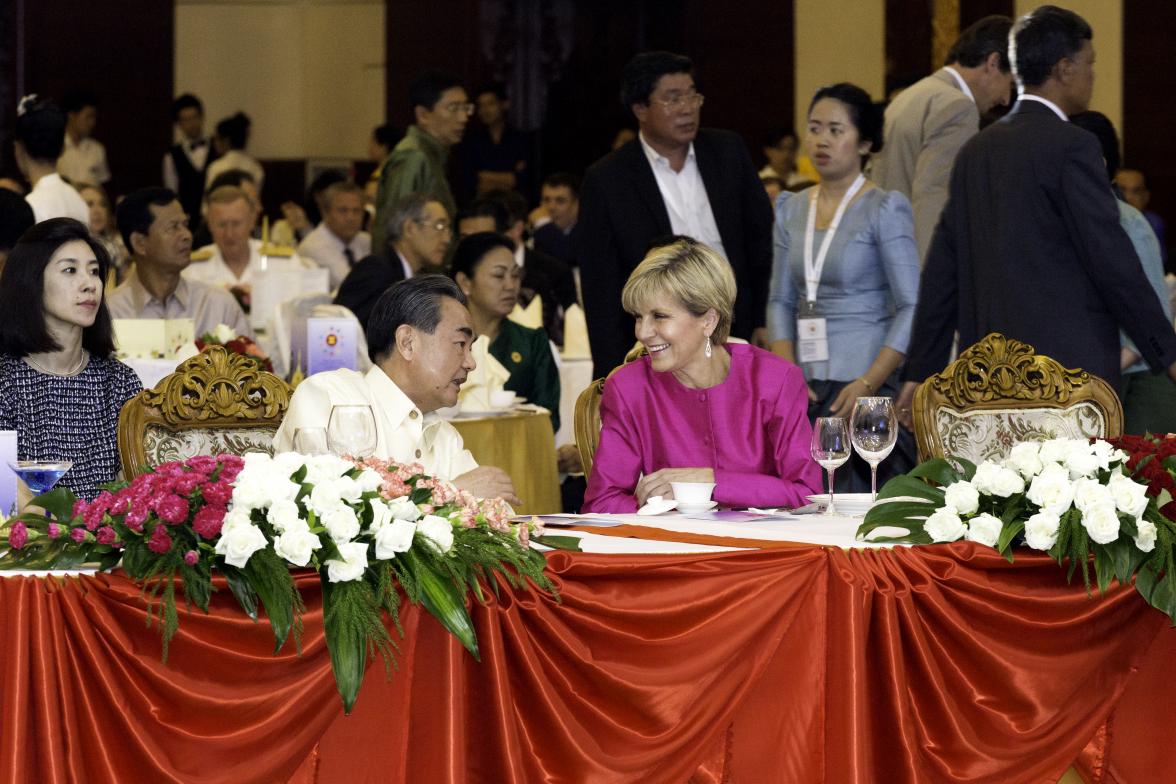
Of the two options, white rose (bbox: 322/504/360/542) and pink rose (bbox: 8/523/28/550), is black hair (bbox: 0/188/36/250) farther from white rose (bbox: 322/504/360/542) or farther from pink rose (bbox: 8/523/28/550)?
white rose (bbox: 322/504/360/542)

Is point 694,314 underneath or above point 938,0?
underneath

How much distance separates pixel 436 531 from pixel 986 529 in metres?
0.83

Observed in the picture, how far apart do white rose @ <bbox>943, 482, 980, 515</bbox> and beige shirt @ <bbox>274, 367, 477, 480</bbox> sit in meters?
0.99

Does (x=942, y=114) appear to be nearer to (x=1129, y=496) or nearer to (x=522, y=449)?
(x=522, y=449)

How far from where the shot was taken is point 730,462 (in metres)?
3.49

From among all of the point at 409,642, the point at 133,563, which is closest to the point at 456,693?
the point at 409,642

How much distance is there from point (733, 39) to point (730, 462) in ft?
27.6

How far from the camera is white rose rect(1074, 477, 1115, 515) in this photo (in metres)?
2.41

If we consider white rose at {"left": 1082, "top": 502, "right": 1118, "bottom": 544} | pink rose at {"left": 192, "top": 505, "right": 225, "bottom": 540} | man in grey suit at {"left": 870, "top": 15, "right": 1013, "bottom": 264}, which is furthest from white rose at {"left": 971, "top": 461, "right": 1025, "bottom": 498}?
man in grey suit at {"left": 870, "top": 15, "right": 1013, "bottom": 264}

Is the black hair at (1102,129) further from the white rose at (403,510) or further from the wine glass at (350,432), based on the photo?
the white rose at (403,510)

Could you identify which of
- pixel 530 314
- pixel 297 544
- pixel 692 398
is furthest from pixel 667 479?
pixel 530 314

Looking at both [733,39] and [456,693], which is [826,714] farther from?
[733,39]

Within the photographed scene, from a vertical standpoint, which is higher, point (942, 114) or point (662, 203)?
point (942, 114)

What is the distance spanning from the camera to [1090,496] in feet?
7.97
